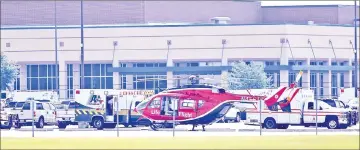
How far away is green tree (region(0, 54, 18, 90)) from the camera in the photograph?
4043 inches

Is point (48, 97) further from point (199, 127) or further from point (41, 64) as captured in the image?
point (41, 64)

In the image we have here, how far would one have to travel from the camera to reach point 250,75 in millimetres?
99625

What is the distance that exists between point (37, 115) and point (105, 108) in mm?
3615

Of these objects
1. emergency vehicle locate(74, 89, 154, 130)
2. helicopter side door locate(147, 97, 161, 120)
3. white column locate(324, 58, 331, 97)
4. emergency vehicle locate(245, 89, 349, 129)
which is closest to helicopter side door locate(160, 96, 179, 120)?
helicopter side door locate(147, 97, 161, 120)

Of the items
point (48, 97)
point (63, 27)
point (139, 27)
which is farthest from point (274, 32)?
point (48, 97)

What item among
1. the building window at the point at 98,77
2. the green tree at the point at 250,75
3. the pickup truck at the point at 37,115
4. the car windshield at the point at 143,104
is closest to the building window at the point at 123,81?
the building window at the point at 98,77

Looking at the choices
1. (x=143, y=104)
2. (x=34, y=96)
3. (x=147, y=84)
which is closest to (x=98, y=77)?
(x=147, y=84)

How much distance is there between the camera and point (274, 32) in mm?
107188

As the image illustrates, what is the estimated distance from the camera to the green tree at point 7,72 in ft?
337

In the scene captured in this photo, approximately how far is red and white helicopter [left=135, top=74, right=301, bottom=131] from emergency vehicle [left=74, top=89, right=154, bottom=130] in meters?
1.06

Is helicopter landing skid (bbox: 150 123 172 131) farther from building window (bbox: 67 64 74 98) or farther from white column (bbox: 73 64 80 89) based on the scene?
white column (bbox: 73 64 80 89)

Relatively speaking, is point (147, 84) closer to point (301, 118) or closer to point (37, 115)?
point (37, 115)

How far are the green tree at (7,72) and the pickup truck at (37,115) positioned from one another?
4022cm

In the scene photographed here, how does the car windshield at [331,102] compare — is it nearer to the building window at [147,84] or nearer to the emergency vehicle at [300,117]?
the emergency vehicle at [300,117]
